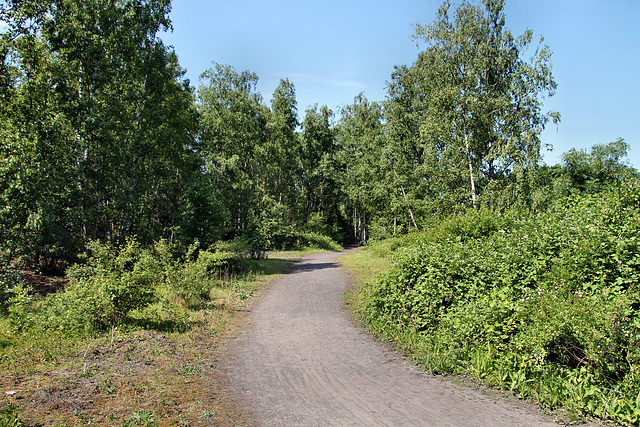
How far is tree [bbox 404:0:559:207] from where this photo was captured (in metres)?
19.0

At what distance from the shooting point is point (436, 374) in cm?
594

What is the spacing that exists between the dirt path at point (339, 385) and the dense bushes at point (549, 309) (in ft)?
2.04

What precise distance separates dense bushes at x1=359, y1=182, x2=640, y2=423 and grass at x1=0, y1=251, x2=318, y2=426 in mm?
3588

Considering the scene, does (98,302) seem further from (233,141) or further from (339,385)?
(233,141)

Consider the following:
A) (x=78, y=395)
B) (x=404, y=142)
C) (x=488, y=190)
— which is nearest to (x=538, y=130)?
(x=488, y=190)

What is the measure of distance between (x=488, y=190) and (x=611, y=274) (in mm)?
14934

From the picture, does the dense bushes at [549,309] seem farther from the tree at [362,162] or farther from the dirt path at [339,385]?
the tree at [362,162]

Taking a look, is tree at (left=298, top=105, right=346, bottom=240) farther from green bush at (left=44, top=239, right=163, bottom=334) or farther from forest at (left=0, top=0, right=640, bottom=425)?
green bush at (left=44, top=239, right=163, bottom=334)

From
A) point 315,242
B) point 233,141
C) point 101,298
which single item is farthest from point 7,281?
point 315,242

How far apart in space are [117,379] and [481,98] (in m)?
20.7

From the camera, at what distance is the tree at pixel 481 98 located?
19.0 metres

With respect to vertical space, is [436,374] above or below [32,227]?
below

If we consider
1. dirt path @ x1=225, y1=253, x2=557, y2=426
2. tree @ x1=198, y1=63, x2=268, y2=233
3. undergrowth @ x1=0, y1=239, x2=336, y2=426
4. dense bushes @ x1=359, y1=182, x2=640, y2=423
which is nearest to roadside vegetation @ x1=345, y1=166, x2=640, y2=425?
dense bushes @ x1=359, y1=182, x2=640, y2=423

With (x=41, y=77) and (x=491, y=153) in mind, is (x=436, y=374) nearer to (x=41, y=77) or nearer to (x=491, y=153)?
(x=491, y=153)
